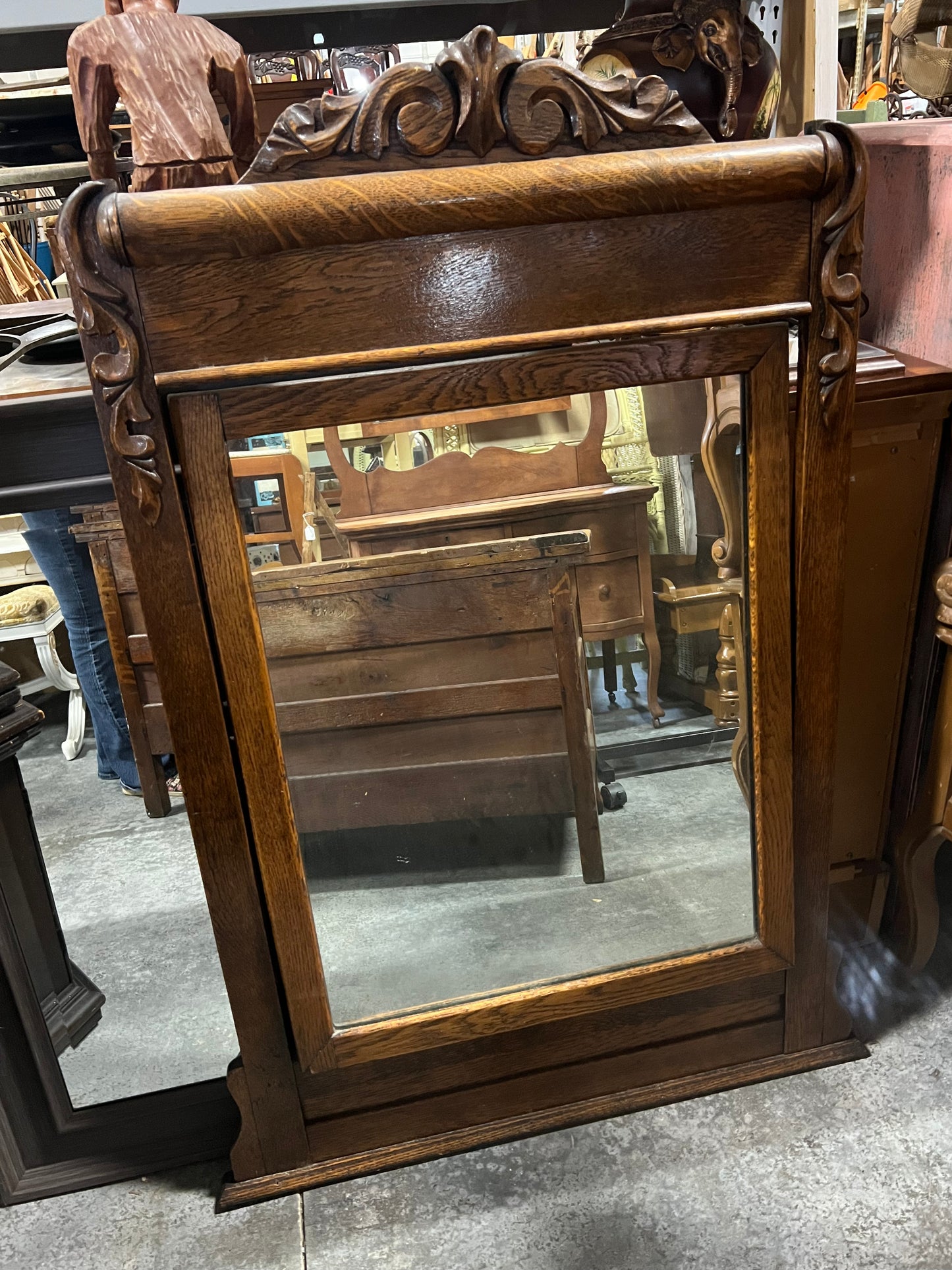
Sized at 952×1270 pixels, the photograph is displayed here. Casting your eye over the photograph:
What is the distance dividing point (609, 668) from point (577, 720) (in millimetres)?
78

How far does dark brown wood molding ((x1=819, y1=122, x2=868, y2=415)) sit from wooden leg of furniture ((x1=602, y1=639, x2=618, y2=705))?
36cm

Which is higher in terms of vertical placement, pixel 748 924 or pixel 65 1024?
pixel 748 924

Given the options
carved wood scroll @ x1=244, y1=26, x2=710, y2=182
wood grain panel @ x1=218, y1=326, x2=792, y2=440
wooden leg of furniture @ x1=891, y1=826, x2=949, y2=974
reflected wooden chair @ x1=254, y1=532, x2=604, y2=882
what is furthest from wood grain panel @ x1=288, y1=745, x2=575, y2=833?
carved wood scroll @ x1=244, y1=26, x2=710, y2=182

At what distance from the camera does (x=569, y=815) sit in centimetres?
129

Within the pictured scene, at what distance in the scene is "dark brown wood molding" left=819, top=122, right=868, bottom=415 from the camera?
1.02 metres

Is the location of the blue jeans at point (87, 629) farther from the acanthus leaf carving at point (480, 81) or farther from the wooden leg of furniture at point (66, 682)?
the acanthus leaf carving at point (480, 81)

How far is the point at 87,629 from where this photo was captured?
1763 millimetres

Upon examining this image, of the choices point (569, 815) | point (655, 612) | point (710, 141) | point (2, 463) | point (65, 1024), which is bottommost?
point (65, 1024)

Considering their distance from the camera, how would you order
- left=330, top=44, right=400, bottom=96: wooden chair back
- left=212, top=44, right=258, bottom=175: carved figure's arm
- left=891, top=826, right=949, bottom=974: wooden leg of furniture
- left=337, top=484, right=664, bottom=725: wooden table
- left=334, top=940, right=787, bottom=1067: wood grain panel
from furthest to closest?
1. left=330, top=44, right=400, bottom=96: wooden chair back
2. left=891, top=826, right=949, bottom=974: wooden leg of furniture
3. left=334, top=940, right=787, bottom=1067: wood grain panel
4. left=337, top=484, right=664, bottom=725: wooden table
5. left=212, top=44, right=258, bottom=175: carved figure's arm

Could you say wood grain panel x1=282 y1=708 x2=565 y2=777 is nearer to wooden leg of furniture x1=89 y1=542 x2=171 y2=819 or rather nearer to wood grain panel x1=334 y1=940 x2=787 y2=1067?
wood grain panel x1=334 y1=940 x2=787 y2=1067

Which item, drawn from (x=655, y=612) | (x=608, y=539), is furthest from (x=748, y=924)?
(x=608, y=539)

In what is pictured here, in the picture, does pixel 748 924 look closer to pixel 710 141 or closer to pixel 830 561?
pixel 830 561

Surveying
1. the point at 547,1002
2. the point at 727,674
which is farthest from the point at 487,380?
the point at 547,1002

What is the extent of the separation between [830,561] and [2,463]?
0.94 meters
